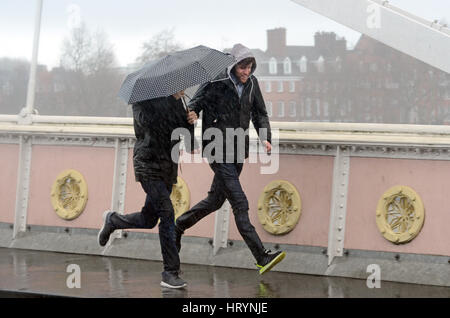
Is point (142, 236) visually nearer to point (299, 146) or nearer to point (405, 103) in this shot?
point (299, 146)

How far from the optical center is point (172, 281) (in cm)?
804

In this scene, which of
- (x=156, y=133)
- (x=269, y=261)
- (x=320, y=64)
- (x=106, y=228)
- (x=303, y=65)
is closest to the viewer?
(x=156, y=133)

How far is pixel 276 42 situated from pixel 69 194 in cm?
870

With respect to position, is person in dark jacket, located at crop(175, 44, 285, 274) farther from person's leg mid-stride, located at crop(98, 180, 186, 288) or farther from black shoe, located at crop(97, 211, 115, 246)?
black shoe, located at crop(97, 211, 115, 246)

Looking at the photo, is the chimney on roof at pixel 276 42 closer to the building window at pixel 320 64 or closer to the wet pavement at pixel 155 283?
the building window at pixel 320 64

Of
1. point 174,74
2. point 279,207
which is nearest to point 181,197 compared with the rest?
point 279,207

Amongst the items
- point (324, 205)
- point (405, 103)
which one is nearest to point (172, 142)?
point (324, 205)

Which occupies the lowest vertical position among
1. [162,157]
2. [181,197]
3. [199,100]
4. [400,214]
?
[400,214]

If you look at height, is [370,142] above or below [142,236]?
above

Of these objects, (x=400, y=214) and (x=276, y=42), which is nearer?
(x=400, y=214)

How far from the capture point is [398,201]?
8.70 meters

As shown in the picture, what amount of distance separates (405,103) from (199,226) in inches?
312

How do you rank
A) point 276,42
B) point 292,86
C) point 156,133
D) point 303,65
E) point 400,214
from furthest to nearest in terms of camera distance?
point 303,65, point 276,42, point 292,86, point 400,214, point 156,133

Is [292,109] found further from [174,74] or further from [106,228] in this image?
[174,74]
